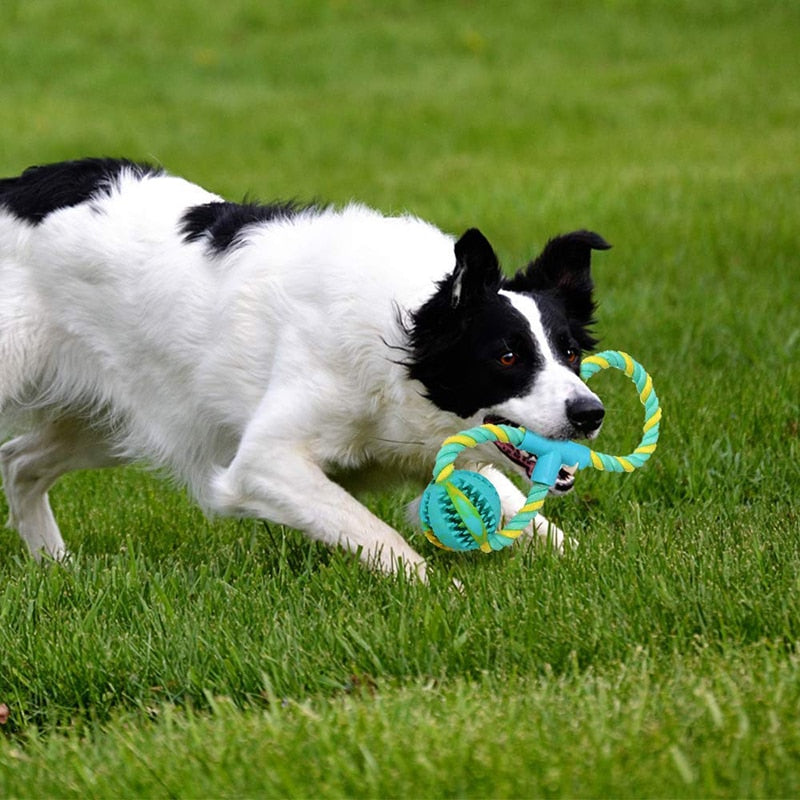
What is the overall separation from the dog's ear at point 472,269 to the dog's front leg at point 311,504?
2.70 ft

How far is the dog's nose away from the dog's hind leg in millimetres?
2578

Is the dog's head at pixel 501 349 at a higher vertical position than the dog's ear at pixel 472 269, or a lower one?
lower

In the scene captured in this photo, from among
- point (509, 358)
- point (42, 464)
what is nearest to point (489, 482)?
point (509, 358)

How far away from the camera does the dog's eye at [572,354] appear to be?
4715mm

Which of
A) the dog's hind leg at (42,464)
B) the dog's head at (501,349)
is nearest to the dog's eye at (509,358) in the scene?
the dog's head at (501,349)

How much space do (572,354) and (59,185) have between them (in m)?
2.42

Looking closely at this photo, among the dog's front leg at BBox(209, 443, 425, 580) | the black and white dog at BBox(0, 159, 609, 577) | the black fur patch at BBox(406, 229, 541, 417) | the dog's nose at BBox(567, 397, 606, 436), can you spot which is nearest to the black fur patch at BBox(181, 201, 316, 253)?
the black and white dog at BBox(0, 159, 609, 577)

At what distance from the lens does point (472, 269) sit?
4645 mm

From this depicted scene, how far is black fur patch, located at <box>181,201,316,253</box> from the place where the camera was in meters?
5.55

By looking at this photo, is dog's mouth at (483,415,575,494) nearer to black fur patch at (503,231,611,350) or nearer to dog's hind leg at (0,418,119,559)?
black fur patch at (503,231,611,350)

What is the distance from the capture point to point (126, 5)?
2288 centimetres

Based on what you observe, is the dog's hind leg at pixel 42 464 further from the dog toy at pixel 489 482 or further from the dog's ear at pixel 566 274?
the dog's ear at pixel 566 274

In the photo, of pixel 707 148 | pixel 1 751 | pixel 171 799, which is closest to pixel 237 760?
pixel 171 799

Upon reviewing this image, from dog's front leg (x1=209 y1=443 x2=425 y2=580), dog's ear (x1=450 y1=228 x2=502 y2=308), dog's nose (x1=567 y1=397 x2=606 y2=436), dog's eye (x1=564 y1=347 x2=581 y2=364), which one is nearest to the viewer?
dog's nose (x1=567 y1=397 x2=606 y2=436)
